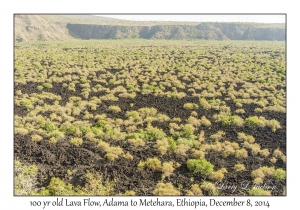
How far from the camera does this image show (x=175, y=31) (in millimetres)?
99875

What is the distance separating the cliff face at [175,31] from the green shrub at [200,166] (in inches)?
3410

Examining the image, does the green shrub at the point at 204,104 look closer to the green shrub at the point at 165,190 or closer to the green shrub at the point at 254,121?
the green shrub at the point at 254,121

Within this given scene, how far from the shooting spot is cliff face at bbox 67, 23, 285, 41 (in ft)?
318

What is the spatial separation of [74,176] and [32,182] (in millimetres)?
1576

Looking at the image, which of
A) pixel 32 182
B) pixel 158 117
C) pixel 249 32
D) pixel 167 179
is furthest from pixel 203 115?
pixel 249 32

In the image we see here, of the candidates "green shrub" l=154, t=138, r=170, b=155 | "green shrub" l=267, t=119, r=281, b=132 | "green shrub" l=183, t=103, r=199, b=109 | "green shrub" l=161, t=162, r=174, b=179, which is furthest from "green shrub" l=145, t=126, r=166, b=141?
"green shrub" l=267, t=119, r=281, b=132

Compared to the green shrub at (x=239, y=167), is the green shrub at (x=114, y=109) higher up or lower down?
higher up

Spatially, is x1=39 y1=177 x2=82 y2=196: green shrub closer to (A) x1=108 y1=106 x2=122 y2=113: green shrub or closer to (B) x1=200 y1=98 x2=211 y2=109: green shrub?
(A) x1=108 y1=106 x2=122 y2=113: green shrub

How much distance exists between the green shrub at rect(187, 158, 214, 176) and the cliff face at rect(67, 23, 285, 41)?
284 ft

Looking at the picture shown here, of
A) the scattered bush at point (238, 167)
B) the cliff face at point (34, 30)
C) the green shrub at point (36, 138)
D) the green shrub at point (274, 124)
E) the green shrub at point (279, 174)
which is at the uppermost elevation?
the cliff face at point (34, 30)

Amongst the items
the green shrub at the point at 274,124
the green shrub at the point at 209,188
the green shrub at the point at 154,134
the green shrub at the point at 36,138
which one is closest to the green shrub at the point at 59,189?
the green shrub at the point at 36,138

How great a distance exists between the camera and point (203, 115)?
1844 cm

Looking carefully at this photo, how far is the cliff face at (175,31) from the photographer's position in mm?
96812

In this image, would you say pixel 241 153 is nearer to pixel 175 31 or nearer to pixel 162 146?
pixel 162 146
